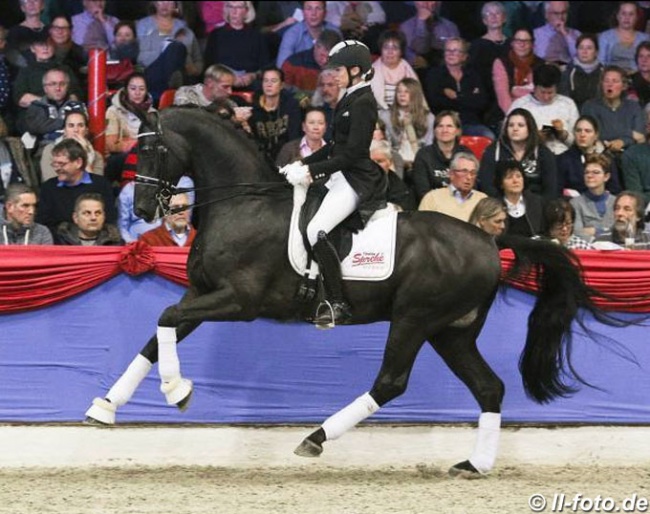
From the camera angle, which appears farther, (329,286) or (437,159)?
(437,159)

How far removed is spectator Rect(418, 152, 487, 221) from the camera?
11.4 metres

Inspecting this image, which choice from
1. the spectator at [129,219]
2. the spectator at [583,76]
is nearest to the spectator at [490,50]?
the spectator at [583,76]

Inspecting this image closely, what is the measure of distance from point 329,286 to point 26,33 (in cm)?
651

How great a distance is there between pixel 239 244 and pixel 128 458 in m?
1.77

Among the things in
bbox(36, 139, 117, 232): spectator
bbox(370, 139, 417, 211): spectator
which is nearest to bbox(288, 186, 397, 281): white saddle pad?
bbox(370, 139, 417, 211): spectator

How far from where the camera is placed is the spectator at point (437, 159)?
12.2 m

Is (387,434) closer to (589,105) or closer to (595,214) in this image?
(595,214)

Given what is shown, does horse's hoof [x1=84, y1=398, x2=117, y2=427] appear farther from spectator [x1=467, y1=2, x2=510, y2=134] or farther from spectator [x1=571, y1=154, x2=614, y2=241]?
spectator [x1=467, y1=2, x2=510, y2=134]

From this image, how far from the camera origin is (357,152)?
8.88 meters

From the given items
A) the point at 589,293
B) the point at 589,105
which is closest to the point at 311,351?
the point at 589,293

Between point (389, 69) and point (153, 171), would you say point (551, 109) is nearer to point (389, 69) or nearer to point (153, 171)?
point (389, 69)

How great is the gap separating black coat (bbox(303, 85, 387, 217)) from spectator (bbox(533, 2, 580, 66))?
6.73 metres

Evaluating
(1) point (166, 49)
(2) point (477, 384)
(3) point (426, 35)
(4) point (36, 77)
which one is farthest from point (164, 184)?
(3) point (426, 35)

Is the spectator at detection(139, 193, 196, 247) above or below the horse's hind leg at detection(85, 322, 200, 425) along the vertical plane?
above
